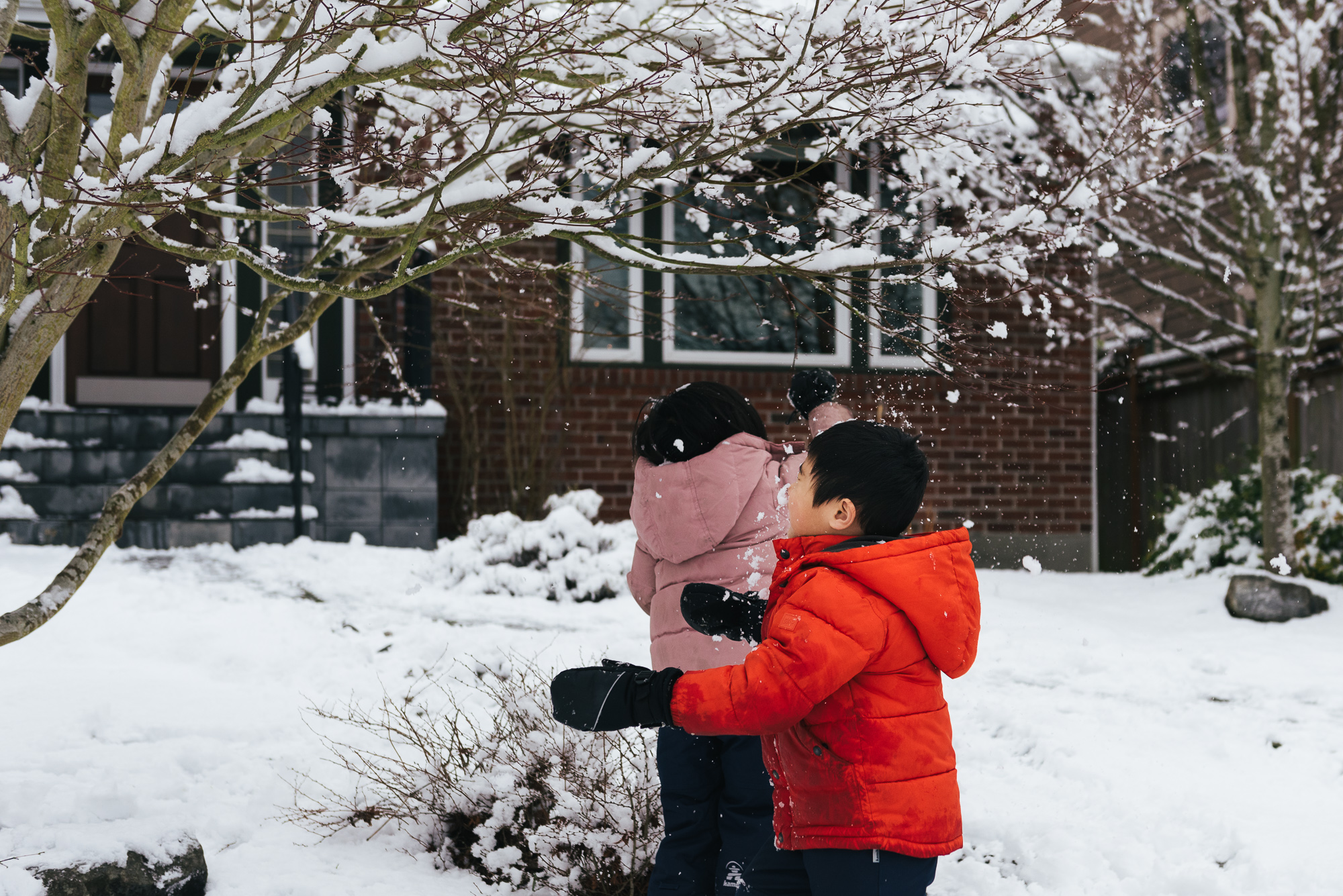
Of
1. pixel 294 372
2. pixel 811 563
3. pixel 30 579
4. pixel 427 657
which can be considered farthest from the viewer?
pixel 294 372

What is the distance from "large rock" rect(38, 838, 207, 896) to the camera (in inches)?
119

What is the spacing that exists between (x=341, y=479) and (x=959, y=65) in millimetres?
6119

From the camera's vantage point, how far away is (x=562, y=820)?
3309 millimetres

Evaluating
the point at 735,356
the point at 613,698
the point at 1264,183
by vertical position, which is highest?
the point at 1264,183

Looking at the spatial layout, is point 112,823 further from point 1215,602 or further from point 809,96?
point 1215,602

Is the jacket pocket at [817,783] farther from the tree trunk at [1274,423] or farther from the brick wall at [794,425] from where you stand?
the tree trunk at [1274,423]

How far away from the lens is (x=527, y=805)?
11.3ft

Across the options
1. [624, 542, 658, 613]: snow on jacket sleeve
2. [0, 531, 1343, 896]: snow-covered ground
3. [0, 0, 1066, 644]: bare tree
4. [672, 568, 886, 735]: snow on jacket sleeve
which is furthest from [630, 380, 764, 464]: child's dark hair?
[0, 531, 1343, 896]: snow-covered ground

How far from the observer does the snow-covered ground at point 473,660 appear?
356cm

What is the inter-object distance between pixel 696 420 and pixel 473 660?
9.78ft

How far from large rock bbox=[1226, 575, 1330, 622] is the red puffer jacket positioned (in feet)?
20.9

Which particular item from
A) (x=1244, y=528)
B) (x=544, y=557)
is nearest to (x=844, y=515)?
(x=544, y=557)

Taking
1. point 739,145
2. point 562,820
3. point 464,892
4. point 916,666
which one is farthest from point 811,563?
point 464,892

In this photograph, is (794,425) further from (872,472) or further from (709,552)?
(872,472)
